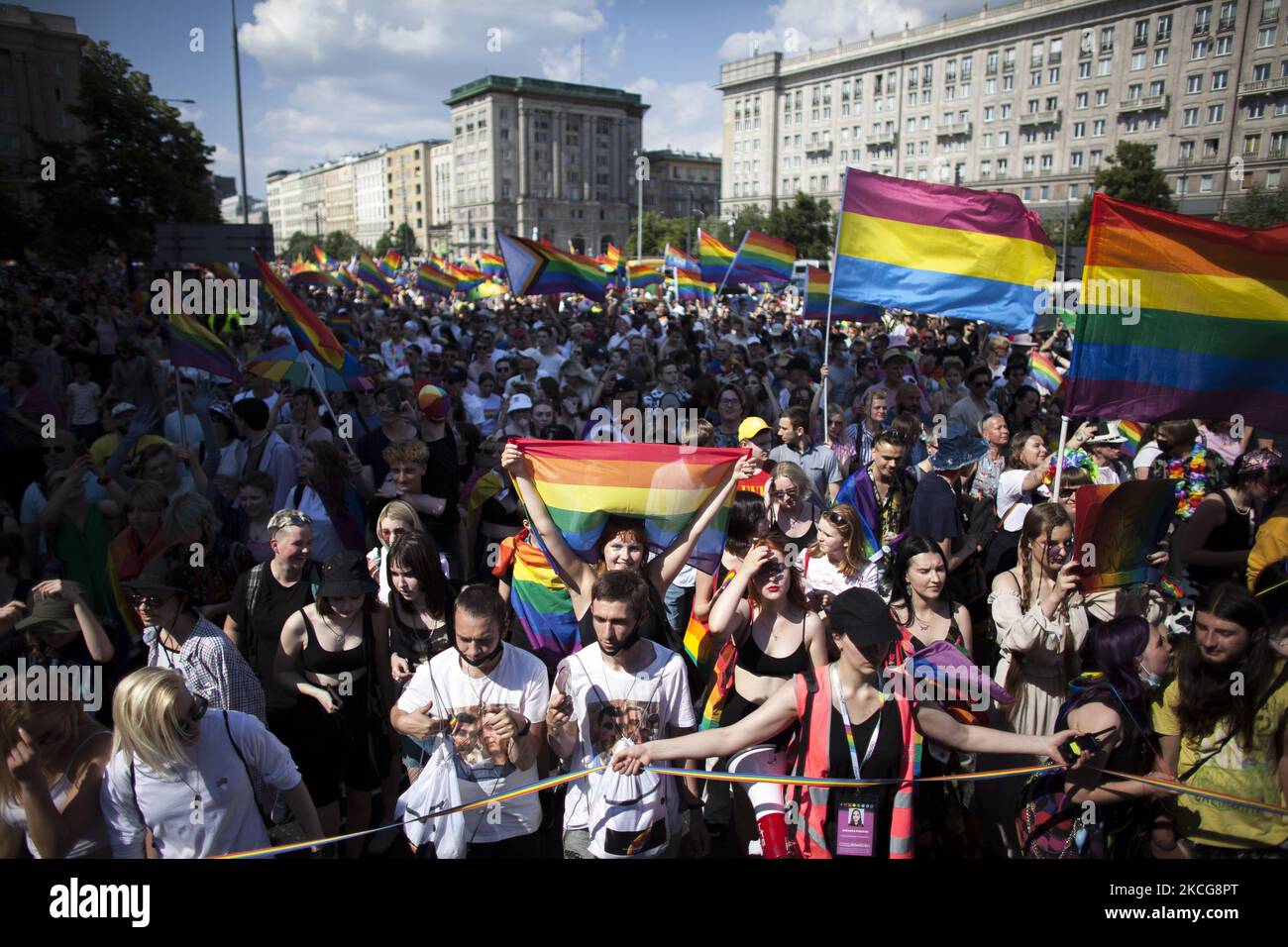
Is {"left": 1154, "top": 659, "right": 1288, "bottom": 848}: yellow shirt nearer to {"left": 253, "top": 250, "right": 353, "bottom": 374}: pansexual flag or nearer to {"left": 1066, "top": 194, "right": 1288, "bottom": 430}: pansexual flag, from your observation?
{"left": 1066, "top": 194, "right": 1288, "bottom": 430}: pansexual flag

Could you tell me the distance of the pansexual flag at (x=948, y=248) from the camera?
6785mm

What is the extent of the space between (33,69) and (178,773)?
39.4 metres

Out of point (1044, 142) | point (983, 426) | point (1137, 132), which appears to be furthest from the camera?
point (1044, 142)

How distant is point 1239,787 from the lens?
2996mm

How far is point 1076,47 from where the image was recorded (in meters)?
70.8

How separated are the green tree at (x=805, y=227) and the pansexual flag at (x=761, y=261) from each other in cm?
4386

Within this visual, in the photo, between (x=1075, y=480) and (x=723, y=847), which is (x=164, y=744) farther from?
(x=1075, y=480)

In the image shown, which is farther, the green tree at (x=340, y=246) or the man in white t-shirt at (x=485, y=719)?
the green tree at (x=340, y=246)

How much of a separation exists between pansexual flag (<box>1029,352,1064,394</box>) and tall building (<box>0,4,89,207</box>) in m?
34.9

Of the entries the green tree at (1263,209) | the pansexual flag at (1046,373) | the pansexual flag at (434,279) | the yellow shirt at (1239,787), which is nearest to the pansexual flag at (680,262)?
the pansexual flag at (434,279)

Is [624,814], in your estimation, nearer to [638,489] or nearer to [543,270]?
[638,489]

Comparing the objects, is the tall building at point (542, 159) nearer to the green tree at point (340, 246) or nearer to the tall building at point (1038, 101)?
the green tree at point (340, 246)

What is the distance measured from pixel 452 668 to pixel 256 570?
4.75ft
